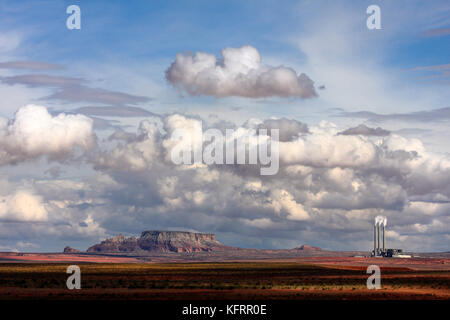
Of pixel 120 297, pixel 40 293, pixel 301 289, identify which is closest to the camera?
pixel 120 297
